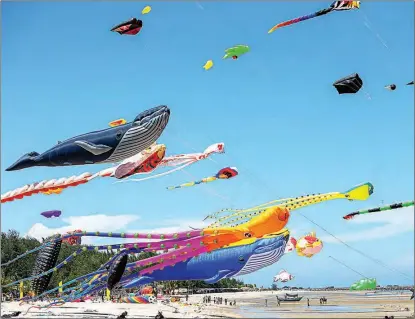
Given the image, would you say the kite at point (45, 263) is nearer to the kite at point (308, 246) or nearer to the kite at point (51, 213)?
the kite at point (51, 213)

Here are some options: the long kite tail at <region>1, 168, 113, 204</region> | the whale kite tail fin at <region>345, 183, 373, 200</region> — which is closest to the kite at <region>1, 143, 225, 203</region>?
the long kite tail at <region>1, 168, 113, 204</region>

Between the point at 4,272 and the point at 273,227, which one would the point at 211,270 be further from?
the point at 4,272

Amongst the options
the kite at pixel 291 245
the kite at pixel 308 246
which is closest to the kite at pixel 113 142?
the kite at pixel 291 245

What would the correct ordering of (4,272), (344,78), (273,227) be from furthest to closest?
(4,272)
(273,227)
(344,78)

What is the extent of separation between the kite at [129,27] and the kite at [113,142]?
2.26 meters

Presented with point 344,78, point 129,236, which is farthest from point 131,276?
point 344,78

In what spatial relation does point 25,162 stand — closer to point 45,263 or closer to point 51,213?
point 51,213

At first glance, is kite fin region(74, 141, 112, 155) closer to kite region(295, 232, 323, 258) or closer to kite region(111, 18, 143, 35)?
kite region(111, 18, 143, 35)

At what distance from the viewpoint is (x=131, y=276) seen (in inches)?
730

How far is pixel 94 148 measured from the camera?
16.9 m

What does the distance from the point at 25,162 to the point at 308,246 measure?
10.2 meters

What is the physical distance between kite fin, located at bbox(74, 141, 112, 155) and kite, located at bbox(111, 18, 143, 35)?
3294 millimetres

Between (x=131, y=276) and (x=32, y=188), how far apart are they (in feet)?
14.3

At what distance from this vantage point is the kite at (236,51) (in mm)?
16891
